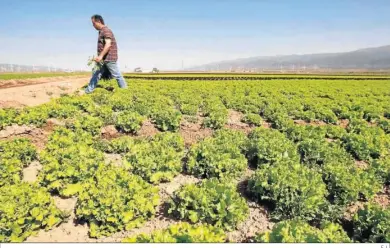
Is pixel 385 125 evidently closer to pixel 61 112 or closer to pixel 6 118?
pixel 61 112

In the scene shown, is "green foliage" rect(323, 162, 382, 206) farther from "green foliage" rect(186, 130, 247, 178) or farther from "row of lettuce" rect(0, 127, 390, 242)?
"green foliage" rect(186, 130, 247, 178)

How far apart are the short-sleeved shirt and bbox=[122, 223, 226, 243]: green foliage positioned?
40.3 feet

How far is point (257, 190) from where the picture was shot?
6328 mm

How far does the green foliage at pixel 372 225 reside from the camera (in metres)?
5.08

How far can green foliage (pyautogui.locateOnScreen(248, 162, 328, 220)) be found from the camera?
18.8 feet

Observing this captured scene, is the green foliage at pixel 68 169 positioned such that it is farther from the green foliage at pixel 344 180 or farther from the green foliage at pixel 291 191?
Answer: the green foliage at pixel 344 180

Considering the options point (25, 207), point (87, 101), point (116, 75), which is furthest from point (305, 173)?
point (116, 75)

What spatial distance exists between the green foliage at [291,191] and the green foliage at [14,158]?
15.6 feet

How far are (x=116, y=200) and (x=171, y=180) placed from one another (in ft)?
7.06

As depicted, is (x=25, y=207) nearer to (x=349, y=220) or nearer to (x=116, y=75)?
(x=349, y=220)

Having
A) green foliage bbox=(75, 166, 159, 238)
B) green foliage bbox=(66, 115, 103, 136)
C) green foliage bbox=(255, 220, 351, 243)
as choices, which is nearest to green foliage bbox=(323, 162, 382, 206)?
green foliage bbox=(255, 220, 351, 243)

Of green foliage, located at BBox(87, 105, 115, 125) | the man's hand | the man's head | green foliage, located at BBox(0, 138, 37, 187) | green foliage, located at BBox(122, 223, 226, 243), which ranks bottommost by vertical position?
green foliage, located at BBox(122, 223, 226, 243)

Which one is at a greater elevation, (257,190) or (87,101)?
A: (87,101)

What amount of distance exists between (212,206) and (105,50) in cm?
1143
